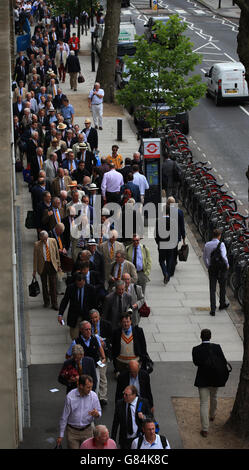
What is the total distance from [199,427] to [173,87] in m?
15.5

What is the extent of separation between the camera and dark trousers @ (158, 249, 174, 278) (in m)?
18.9

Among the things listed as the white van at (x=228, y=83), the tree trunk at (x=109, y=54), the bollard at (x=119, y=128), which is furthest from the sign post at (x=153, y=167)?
the tree trunk at (x=109, y=54)

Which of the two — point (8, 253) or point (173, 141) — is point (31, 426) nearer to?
point (8, 253)

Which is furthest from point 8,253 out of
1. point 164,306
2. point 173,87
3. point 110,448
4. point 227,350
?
point 173,87

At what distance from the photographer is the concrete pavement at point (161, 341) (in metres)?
13.6

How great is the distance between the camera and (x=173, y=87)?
89.1ft

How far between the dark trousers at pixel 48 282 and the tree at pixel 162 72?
10669 millimetres

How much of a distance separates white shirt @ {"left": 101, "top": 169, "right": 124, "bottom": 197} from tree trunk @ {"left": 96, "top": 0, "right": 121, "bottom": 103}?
17305 millimetres

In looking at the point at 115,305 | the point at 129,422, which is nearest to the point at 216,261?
the point at 115,305

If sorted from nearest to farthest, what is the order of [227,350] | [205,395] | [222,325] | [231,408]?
[205,395] → [231,408] → [227,350] → [222,325]

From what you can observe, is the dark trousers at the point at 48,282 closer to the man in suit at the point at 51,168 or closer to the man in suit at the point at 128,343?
the man in suit at the point at 128,343

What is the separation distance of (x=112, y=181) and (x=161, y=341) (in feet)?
19.1

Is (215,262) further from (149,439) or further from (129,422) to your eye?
(149,439)

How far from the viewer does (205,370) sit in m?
12.7
